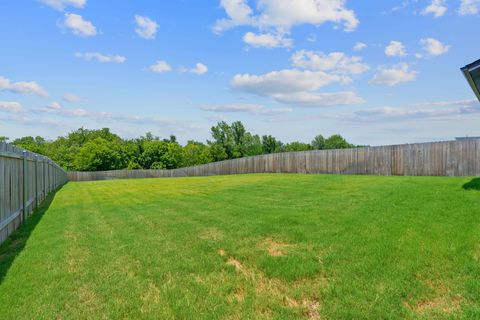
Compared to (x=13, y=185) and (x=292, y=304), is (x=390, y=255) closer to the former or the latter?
(x=292, y=304)

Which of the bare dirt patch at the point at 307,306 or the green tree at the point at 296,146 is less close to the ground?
the green tree at the point at 296,146

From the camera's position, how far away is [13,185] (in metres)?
7.37

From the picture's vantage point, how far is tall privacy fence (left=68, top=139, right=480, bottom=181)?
15922 millimetres

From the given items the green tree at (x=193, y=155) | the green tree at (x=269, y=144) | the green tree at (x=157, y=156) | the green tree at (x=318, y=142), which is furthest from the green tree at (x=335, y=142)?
the green tree at (x=157, y=156)

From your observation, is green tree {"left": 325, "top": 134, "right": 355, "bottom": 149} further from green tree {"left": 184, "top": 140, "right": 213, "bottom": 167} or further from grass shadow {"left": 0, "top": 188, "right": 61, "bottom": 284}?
grass shadow {"left": 0, "top": 188, "right": 61, "bottom": 284}

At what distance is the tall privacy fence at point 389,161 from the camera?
627 inches

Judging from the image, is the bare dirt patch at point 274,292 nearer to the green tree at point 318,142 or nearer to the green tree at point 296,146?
the green tree at point 296,146

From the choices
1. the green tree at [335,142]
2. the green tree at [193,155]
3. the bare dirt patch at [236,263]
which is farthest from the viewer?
the green tree at [335,142]

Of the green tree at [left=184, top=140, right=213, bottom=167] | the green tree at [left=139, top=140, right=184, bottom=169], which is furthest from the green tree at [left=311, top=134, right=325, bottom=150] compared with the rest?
the green tree at [left=139, top=140, right=184, bottom=169]

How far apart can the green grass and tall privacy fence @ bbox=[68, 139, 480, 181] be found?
31.9 feet

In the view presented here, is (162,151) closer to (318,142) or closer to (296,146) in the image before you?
(296,146)

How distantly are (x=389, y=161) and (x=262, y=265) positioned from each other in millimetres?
16377

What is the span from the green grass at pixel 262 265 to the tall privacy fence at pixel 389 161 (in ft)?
31.9

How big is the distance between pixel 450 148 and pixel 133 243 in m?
15.5
